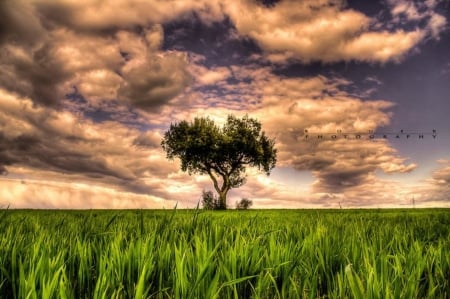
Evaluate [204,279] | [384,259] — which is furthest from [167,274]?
[384,259]

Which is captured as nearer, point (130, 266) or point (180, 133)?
point (130, 266)

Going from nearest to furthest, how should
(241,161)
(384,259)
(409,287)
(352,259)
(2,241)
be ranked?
1. (409,287)
2. (384,259)
3. (352,259)
4. (2,241)
5. (241,161)

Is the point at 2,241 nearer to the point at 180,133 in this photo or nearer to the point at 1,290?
the point at 1,290

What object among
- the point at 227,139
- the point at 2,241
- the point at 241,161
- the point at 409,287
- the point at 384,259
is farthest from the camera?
the point at 241,161

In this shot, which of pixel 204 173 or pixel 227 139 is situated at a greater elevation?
pixel 227 139

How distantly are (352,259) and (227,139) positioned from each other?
50244 mm

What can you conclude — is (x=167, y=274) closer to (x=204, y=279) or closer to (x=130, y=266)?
(x=130, y=266)

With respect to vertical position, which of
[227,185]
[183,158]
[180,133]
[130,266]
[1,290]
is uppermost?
[180,133]

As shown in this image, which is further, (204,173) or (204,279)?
(204,173)

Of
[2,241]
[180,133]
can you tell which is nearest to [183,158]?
[180,133]

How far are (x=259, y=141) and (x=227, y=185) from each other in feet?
27.5

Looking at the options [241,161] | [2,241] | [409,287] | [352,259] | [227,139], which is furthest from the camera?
[241,161]

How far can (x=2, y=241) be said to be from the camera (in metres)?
3.48

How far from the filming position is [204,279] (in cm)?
210
